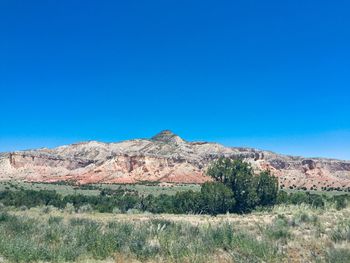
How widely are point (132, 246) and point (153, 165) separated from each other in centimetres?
11106

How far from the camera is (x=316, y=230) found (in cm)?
2058

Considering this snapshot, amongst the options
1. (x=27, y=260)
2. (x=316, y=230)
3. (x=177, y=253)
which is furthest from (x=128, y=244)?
(x=316, y=230)

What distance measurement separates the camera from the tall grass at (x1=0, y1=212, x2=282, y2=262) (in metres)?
13.9

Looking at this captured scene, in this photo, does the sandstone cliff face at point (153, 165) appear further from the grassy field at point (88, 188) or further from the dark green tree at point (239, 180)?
the dark green tree at point (239, 180)

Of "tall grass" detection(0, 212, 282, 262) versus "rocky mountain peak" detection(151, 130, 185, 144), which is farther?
"rocky mountain peak" detection(151, 130, 185, 144)

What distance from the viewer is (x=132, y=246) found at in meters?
15.6

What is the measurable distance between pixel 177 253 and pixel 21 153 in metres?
140

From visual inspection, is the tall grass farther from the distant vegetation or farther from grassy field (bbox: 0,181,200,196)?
grassy field (bbox: 0,181,200,196)

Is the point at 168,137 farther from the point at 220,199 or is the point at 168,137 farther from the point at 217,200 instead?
the point at 217,200

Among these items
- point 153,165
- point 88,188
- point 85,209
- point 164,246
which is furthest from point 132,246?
point 153,165

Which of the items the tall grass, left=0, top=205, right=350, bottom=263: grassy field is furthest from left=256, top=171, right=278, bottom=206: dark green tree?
the tall grass

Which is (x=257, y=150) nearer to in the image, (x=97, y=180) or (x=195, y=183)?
(x=195, y=183)

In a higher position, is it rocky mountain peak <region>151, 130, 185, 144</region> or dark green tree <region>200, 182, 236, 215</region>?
rocky mountain peak <region>151, 130, 185, 144</region>

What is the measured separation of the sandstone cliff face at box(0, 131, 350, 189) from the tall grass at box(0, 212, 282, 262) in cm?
9724
